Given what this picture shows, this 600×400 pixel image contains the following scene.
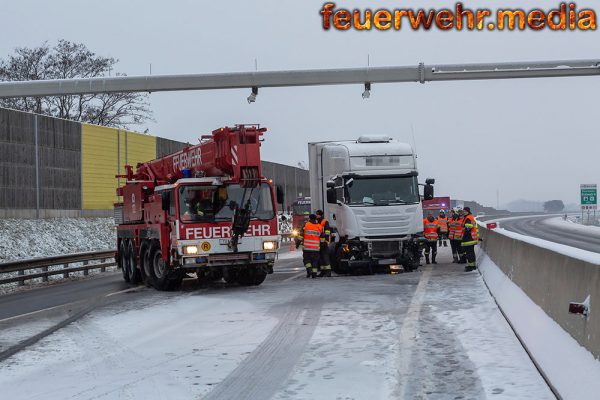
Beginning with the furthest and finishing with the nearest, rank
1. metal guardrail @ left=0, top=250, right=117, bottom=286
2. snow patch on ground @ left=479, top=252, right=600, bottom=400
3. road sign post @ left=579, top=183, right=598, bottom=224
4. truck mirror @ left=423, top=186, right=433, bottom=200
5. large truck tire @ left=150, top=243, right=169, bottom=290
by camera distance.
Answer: road sign post @ left=579, top=183, right=598, bottom=224 → truck mirror @ left=423, top=186, right=433, bottom=200 → metal guardrail @ left=0, top=250, right=117, bottom=286 → large truck tire @ left=150, top=243, right=169, bottom=290 → snow patch on ground @ left=479, top=252, right=600, bottom=400

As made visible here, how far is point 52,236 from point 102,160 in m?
6.89

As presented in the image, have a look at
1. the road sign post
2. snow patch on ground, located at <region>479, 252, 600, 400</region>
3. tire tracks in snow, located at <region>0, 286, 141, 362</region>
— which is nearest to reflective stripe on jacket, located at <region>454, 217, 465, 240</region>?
tire tracks in snow, located at <region>0, 286, 141, 362</region>

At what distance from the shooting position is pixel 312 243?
20.3 meters

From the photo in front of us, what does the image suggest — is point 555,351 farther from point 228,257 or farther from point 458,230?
point 458,230

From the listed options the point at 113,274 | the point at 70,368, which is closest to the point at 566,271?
the point at 70,368

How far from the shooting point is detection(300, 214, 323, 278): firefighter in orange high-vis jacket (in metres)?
20.3

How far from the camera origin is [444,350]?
9016 mm

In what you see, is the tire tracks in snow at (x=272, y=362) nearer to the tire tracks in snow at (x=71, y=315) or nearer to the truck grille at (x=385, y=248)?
the tire tracks in snow at (x=71, y=315)

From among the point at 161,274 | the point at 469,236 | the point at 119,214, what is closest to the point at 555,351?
the point at 161,274

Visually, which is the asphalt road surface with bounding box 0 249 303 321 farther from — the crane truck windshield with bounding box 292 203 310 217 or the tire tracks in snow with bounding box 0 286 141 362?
the crane truck windshield with bounding box 292 203 310 217

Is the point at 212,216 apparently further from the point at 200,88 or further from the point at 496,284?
the point at 496,284

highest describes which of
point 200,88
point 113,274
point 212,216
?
point 200,88

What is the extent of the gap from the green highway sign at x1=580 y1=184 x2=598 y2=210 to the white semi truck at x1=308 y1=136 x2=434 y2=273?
35993 millimetres

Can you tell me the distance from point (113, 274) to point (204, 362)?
1832cm
